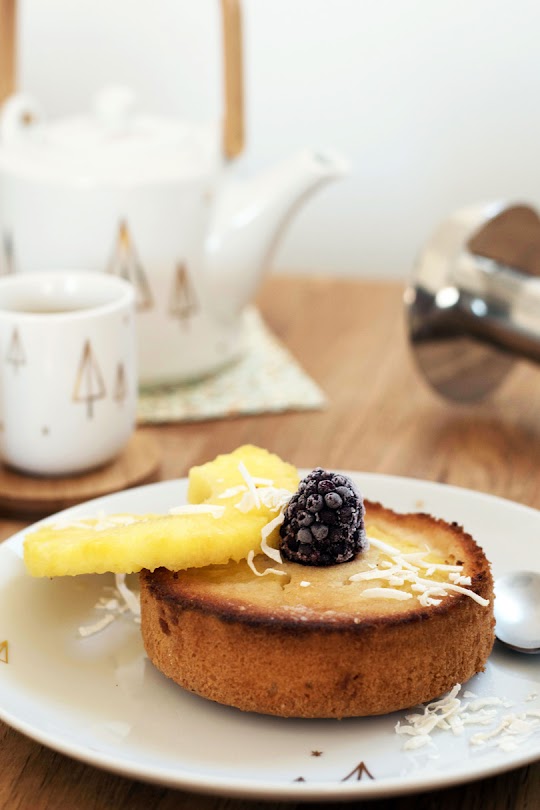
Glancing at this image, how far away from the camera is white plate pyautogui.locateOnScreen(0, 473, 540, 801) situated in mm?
539

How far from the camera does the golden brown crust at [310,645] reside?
0.62 m

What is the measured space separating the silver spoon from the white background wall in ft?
5.33

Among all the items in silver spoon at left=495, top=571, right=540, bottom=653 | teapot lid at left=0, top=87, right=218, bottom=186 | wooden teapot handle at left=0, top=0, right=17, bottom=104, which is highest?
wooden teapot handle at left=0, top=0, right=17, bottom=104

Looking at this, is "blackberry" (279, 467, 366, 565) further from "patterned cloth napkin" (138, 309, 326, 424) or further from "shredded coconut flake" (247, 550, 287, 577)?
"patterned cloth napkin" (138, 309, 326, 424)

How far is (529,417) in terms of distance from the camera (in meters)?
1.28

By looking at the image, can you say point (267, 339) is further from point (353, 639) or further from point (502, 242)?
point (353, 639)

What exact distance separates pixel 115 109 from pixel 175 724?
2.96ft

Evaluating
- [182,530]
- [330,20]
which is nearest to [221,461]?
[182,530]

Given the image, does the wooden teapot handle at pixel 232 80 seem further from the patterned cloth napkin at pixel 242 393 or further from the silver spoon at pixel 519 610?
the silver spoon at pixel 519 610

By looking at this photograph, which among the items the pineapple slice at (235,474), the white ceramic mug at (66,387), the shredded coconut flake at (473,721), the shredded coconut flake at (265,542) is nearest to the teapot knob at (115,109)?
the white ceramic mug at (66,387)

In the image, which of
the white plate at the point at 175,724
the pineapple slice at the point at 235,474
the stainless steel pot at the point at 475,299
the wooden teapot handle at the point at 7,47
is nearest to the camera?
the white plate at the point at 175,724

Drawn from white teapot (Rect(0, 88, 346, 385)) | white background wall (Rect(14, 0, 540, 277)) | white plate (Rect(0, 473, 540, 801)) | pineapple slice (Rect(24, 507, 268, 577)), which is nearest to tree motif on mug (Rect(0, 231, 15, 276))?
white teapot (Rect(0, 88, 346, 385))

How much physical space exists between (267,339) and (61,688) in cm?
91

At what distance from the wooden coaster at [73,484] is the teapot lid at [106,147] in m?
0.34
